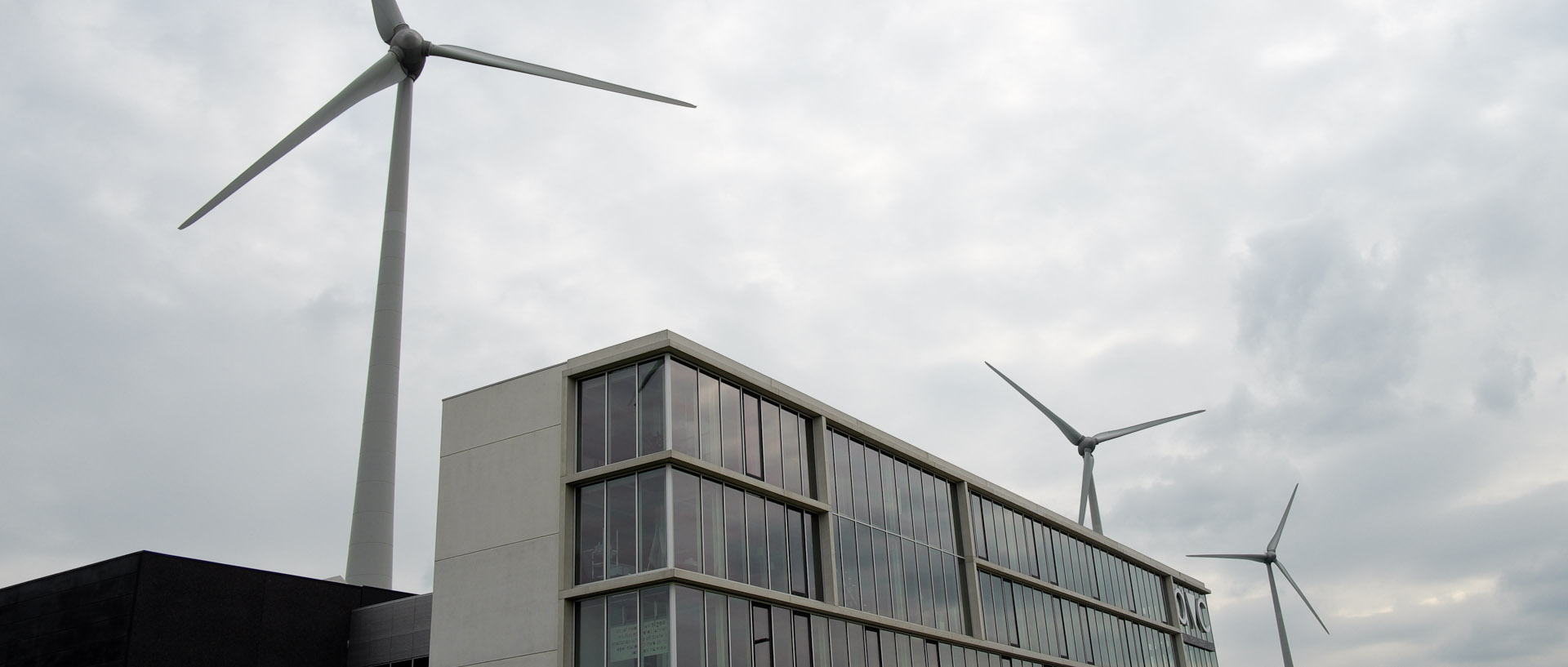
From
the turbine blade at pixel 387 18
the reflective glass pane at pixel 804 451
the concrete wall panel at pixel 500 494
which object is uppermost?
the turbine blade at pixel 387 18

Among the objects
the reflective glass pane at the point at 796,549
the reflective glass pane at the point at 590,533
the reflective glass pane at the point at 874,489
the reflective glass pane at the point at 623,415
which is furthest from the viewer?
the reflective glass pane at the point at 874,489

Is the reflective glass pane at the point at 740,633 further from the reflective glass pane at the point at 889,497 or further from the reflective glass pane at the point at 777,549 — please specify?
the reflective glass pane at the point at 889,497

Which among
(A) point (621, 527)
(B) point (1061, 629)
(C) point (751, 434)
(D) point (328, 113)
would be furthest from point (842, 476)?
(D) point (328, 113)

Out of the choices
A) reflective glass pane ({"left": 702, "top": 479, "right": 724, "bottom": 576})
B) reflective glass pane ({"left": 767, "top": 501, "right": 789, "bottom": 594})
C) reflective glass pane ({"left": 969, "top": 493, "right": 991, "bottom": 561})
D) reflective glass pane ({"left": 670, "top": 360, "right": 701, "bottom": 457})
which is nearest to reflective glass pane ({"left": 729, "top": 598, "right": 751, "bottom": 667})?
reflective glass pane ({"left": 702, "top": 479, "right": 724, "bottom": 576})

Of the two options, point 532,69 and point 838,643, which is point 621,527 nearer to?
point 838,643

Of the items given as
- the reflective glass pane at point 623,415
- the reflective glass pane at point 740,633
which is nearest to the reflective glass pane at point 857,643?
the reflective glass pane at point 740,633

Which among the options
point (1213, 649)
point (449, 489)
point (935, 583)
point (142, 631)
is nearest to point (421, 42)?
point (449, 489)

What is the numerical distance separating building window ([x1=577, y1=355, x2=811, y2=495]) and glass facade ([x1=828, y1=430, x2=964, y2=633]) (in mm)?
4360

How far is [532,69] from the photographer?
53.2 metres

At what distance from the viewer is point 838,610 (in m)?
38.8

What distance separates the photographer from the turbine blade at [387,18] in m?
58.5

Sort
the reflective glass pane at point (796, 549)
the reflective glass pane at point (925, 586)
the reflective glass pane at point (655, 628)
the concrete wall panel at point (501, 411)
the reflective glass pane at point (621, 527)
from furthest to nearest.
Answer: the reflective glass pane at point (925, 586), the reflective glass pane at point (796, 549), the concrete wall panel at point (501, 411), the reflective glass pane at point (621, 527), the reflective glass pane at point (655, 628)

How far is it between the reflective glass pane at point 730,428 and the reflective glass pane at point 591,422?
11.7ft

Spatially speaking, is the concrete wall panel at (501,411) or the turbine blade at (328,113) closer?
the concrete wall panel at (501,411)
